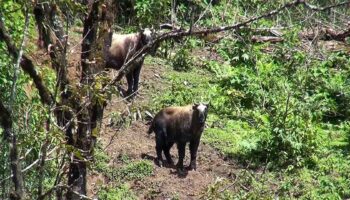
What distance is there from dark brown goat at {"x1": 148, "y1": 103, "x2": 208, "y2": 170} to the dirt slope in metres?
0.21

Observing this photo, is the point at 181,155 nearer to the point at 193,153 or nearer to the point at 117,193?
the point at 193,153

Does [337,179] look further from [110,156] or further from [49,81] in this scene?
[49,81]

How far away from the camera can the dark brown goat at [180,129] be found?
30.5 ft

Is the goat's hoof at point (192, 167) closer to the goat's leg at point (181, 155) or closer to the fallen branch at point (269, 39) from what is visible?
the goat's leg at point (181, 155)

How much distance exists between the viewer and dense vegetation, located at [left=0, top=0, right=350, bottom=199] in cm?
827

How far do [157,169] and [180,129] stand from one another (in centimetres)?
61

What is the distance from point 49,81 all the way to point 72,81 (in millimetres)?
2511

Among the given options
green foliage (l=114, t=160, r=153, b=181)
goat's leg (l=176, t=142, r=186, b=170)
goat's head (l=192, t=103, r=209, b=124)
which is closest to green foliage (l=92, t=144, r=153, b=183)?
green foliage (l=114, t=160, r=153, b=181)

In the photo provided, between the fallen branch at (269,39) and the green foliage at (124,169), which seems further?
the fallen branch at (269,39)

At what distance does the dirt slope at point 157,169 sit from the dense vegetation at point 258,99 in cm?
14

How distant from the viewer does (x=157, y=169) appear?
9242mm

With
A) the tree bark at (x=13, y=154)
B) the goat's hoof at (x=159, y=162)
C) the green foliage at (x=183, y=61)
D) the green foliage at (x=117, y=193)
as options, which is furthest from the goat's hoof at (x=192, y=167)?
the tree bark at (x=13, y=154)

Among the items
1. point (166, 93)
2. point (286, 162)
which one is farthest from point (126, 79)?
point (286, 162)

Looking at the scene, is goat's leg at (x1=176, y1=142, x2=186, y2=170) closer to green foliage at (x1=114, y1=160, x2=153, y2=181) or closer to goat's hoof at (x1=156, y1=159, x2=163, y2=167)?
goat's hoof at (x1=156, y1=159, x2=163, y2=167)
